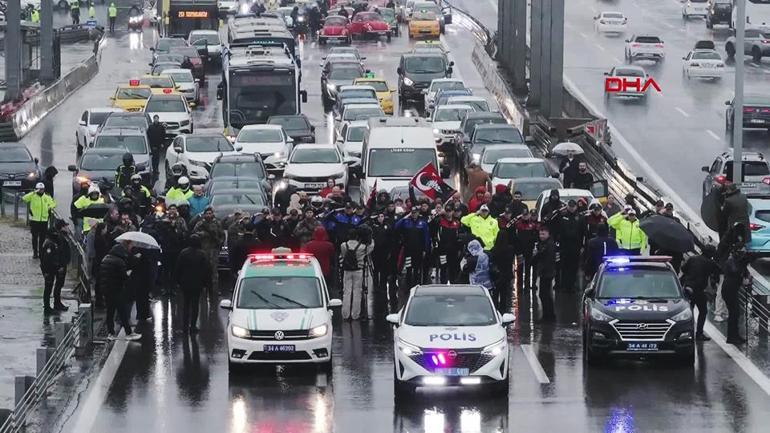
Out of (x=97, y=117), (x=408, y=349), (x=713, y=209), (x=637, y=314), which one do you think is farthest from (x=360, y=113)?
(x=408, y=349)

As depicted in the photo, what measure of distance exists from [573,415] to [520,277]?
32.4ft

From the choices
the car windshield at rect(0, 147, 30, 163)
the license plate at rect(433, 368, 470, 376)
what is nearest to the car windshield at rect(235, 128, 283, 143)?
the car windshield at rect(0, 147, 30, 163)

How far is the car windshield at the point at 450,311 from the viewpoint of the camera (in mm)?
23359

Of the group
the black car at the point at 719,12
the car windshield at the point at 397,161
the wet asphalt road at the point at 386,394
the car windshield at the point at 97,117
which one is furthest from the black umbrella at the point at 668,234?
the black car at the point at 719,12

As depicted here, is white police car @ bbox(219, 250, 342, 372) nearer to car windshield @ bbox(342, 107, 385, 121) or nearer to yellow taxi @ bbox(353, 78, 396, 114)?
car windshield @ bbox(342, 107, 385, 121)

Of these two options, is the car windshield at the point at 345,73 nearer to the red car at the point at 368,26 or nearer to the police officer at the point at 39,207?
the red car at the point at 368,26

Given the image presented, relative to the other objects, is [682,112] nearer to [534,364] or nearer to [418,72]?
[418,72]

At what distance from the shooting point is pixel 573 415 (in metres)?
22.0

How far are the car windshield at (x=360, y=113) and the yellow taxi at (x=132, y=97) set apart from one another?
7.23 m

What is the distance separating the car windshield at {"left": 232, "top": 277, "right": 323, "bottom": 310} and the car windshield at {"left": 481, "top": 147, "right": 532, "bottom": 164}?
781 inches

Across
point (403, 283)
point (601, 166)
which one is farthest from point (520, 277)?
point (601, 166)

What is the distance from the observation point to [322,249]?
94.6 feet

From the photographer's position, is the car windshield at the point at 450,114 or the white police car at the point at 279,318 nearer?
the white police car at the point at 279,318

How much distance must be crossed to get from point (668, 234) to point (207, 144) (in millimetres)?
20186
